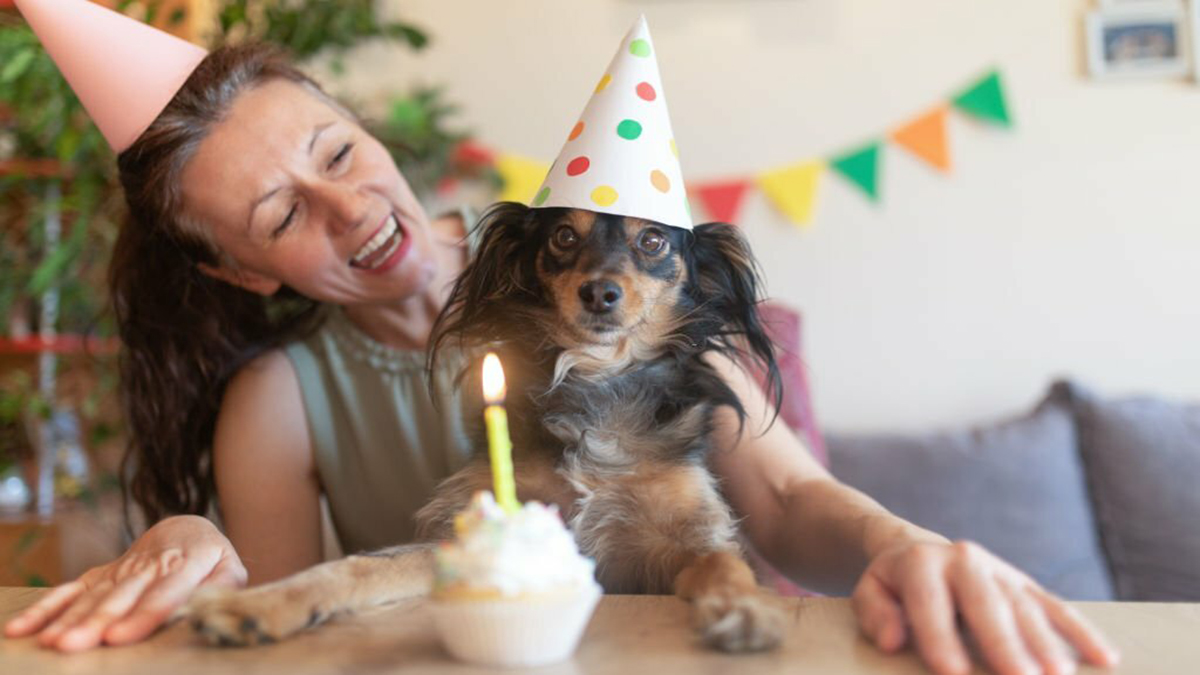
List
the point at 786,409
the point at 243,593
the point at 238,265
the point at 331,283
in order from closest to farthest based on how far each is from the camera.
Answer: the point at 243,593 → the point at 331,283 → the point at 238,265 → the point at 786,409

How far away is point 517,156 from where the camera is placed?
3.40 m

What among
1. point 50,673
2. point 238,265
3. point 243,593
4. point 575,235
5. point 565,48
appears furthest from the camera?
point 565,48

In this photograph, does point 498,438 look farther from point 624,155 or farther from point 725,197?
point 725,197

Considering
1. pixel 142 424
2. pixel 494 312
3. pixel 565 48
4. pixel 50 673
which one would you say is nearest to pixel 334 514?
pixel 142 424

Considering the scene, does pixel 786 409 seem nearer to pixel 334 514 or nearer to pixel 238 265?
pixel 334 514

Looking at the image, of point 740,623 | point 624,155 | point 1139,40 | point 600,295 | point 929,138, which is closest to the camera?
point 740,623

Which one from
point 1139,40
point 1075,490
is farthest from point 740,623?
point 1139,40

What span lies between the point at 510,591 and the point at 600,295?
70 centimetres

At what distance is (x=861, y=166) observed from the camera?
3207 millimetres

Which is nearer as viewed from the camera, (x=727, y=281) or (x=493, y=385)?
(x=493, y=385)

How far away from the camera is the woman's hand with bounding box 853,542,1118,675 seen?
2.71 ft

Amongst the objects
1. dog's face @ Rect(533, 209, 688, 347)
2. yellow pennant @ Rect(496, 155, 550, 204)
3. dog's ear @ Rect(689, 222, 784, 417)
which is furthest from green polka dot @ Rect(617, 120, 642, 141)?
yellow pennant @ Rect(496, 155, 550, 204)

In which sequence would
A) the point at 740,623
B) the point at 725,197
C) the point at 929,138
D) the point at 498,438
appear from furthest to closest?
the point at 725,197 → the point at 929,138 → the point at 740,623 → the point at 498,438

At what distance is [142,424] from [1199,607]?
6.04 feet
